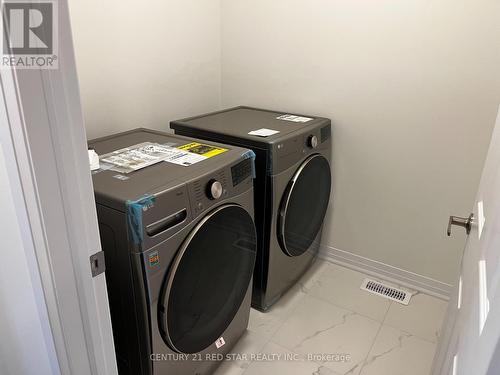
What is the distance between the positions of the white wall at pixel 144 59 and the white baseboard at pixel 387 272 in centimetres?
113

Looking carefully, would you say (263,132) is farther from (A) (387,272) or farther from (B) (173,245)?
(A) (387,272)

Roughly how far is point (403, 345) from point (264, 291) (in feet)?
2.16

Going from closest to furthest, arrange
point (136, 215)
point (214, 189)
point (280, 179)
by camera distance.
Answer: point (136, 215), point (214, 189), point (280, 179)

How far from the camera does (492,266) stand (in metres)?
0.57

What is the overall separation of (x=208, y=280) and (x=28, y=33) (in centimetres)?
93

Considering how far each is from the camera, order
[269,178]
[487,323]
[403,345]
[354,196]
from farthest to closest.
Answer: [354,196] → [403,345] → [269,178] → [487,323]

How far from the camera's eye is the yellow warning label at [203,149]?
1389 millimetres

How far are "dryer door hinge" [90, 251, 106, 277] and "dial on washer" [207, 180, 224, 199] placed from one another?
46cm

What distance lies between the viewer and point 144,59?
68.1 inches

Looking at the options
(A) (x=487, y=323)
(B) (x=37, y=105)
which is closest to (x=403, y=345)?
(A) (x=487, y=323)

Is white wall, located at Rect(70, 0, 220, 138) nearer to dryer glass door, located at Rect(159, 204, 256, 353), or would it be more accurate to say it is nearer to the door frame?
dryer glass door, located at Rect(159, 204, 256, 353)

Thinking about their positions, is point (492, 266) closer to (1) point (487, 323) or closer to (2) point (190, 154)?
(1) point (487, 323)

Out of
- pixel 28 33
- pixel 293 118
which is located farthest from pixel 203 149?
pixel 28 33

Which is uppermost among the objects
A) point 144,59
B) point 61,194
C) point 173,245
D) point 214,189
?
point 144,59
